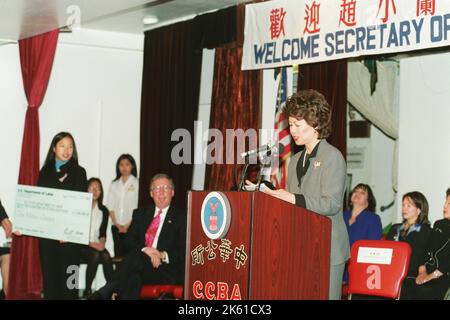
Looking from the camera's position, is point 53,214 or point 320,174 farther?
point 53,214

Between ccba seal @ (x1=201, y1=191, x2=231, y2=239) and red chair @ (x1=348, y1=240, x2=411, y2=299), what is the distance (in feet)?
4.55

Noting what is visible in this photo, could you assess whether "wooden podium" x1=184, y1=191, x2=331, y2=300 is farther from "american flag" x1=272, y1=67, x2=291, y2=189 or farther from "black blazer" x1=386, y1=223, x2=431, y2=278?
"american flag" x1=272, y1=67, x2=291, y2=189

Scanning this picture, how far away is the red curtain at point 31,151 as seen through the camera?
820 cm

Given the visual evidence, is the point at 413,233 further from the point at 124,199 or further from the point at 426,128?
the point at 124,199

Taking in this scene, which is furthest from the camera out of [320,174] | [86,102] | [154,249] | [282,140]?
[86,102]

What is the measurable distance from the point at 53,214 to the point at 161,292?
63.1 inches

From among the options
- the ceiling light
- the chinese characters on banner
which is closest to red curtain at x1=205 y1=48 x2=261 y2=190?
the chinese characters on banner

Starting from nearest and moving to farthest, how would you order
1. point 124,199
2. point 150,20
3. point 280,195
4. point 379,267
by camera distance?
point 280,195
point 379,267
point 150,20
point 124,199

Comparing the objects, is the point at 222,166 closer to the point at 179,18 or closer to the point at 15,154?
the point at 179,18

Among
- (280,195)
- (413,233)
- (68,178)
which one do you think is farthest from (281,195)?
(68,178)

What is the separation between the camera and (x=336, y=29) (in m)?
6.05
